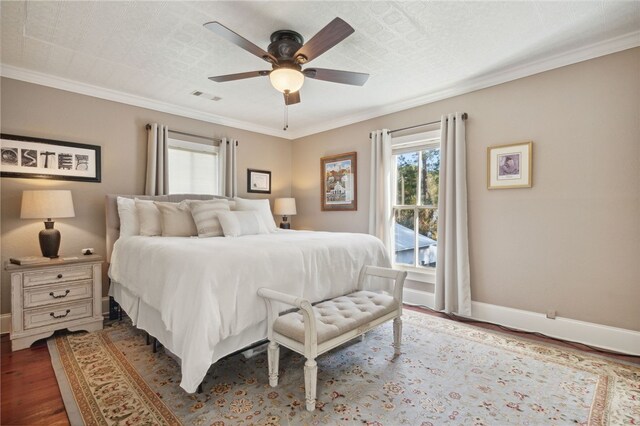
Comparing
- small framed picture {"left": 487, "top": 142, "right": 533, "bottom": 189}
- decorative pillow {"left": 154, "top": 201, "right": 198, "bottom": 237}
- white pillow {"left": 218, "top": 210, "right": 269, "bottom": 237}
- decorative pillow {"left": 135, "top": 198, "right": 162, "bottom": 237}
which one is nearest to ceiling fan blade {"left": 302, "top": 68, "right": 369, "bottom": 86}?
white pillow {"left": 218, "top": 210, "right": 269, "bottom": 237}

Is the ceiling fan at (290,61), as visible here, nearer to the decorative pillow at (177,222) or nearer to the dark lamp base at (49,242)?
the decorative pillow at (177,222)

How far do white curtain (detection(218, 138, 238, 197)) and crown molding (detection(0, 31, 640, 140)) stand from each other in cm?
37

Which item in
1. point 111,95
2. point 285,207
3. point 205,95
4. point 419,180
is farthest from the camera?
point 285,207

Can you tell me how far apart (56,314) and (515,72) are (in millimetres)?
4980

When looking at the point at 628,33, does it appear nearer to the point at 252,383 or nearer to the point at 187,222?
the point at 252,383

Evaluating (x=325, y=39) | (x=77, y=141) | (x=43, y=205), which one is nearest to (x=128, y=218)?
(x=43, y=205)

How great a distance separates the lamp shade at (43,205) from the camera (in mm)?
2770

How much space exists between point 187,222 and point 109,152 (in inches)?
54.8

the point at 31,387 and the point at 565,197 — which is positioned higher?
the point at 565,197

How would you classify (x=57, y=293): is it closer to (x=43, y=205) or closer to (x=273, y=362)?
(x=43, y=205)

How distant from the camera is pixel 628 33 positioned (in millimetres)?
2453

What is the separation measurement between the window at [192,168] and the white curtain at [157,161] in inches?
9.2

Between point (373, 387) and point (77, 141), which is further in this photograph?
point (77, 141)

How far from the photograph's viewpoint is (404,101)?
12.9ft
